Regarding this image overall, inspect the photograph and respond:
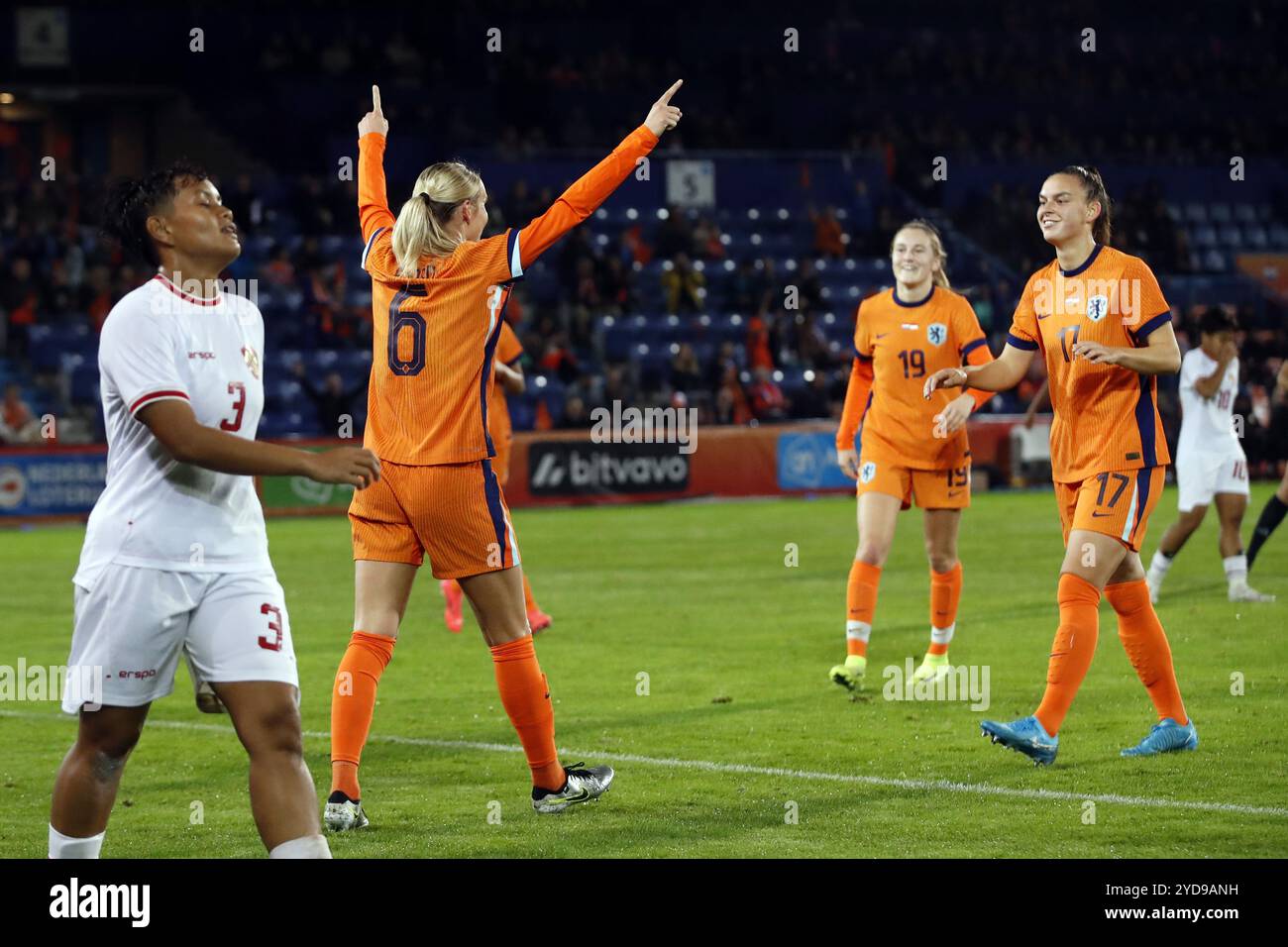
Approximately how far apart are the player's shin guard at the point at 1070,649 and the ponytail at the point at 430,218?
281 cm

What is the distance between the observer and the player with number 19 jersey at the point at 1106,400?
717cm

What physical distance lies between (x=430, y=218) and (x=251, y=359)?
5.52ft

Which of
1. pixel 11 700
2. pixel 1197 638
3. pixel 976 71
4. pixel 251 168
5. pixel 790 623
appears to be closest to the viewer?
pixel 11 700

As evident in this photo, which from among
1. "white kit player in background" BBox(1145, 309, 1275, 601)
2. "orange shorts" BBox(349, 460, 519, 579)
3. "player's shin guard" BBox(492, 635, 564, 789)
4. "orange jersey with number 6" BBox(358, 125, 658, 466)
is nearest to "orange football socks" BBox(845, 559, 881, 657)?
"player's shin guard" BBox(492, 635, 564, 789)

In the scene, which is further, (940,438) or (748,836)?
(940,438)

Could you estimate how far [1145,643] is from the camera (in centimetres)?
743

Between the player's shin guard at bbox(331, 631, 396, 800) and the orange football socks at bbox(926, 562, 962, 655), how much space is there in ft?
13.4

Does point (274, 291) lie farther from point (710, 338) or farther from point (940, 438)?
point (940, 438)

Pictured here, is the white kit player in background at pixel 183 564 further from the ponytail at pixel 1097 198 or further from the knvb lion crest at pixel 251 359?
the ponytail at pixel 1097 198

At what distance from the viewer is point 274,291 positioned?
91.4 ft

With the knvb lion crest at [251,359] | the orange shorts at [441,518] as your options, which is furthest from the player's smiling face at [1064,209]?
the knvb lion crest at [251,359]

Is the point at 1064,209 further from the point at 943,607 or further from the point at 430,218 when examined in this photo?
the point at 943,607
